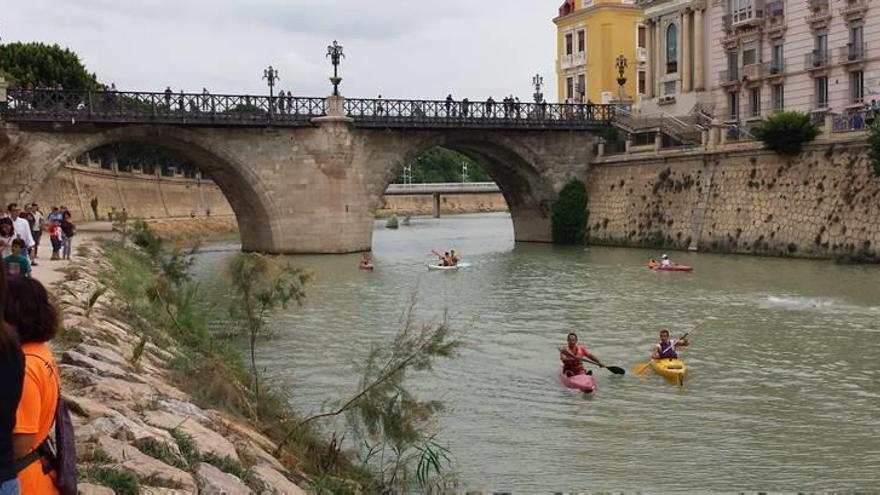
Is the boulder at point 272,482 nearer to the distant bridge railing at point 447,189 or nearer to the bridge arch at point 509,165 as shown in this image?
the bridge arch at point 509,165

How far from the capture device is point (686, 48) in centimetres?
5400

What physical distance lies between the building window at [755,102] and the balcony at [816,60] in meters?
3.76

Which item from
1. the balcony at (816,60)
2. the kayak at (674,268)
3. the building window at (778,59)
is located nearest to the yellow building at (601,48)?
the building window at (778,59)

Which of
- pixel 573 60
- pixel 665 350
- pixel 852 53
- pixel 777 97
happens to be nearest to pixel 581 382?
pixel 665 350

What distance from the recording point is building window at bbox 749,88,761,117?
49625 mm

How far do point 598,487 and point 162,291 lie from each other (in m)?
9.82

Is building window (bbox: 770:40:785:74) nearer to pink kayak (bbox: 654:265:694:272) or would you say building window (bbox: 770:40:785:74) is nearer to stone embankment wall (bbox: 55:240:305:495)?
pink kayak (bbox: 654:265:694:272)

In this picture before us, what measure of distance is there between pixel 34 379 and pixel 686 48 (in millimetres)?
54177

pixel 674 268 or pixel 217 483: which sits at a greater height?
pixel 217 483

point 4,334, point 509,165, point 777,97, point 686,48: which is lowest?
point 4,334

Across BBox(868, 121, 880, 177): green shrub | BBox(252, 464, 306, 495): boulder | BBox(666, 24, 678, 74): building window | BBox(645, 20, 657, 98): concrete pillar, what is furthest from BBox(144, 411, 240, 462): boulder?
BBox(645, 20, 657, 98): concrete pillar

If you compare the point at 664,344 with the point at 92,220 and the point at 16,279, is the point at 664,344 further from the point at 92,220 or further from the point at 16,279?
the point at 92,220

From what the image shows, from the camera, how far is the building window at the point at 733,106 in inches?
2014

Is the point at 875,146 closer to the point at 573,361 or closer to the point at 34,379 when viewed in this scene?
the point at 573,361
